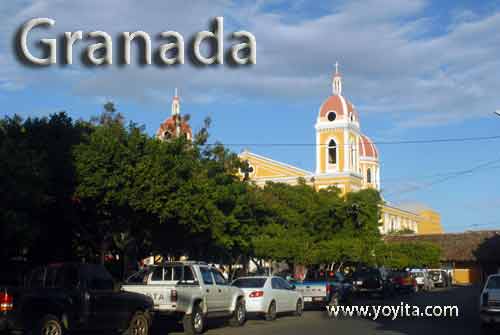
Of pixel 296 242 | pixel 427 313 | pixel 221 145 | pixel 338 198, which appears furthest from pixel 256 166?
pixel 427 313

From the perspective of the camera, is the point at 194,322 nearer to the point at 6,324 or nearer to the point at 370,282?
the point at 6,324

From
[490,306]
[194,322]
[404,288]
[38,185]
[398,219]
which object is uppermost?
[398,219]

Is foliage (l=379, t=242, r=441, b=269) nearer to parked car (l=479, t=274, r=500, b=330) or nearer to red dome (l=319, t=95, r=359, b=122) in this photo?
red dome (l=319, t=95, r=359, b=122)

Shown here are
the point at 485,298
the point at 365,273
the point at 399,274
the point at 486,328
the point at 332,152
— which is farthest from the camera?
the point at 332,152

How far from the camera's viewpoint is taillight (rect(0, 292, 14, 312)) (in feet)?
47.3

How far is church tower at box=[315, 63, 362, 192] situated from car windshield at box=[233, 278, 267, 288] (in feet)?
163

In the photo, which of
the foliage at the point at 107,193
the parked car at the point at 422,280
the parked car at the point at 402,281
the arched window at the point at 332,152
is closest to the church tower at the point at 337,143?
the arched window at the point at 332,152

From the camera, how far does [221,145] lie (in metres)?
35.1

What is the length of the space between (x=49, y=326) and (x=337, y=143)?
6182cm

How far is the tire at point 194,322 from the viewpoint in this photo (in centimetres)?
1894

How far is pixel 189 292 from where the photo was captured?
62.4ft

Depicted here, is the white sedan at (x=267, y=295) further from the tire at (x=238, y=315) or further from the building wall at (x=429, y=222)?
the building wall at (x=429, y=222)

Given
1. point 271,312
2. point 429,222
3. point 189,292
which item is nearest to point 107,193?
point 189,292

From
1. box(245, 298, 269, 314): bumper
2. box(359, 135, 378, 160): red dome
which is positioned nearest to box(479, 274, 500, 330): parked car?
box(245, 298, 269, 314): bumper
